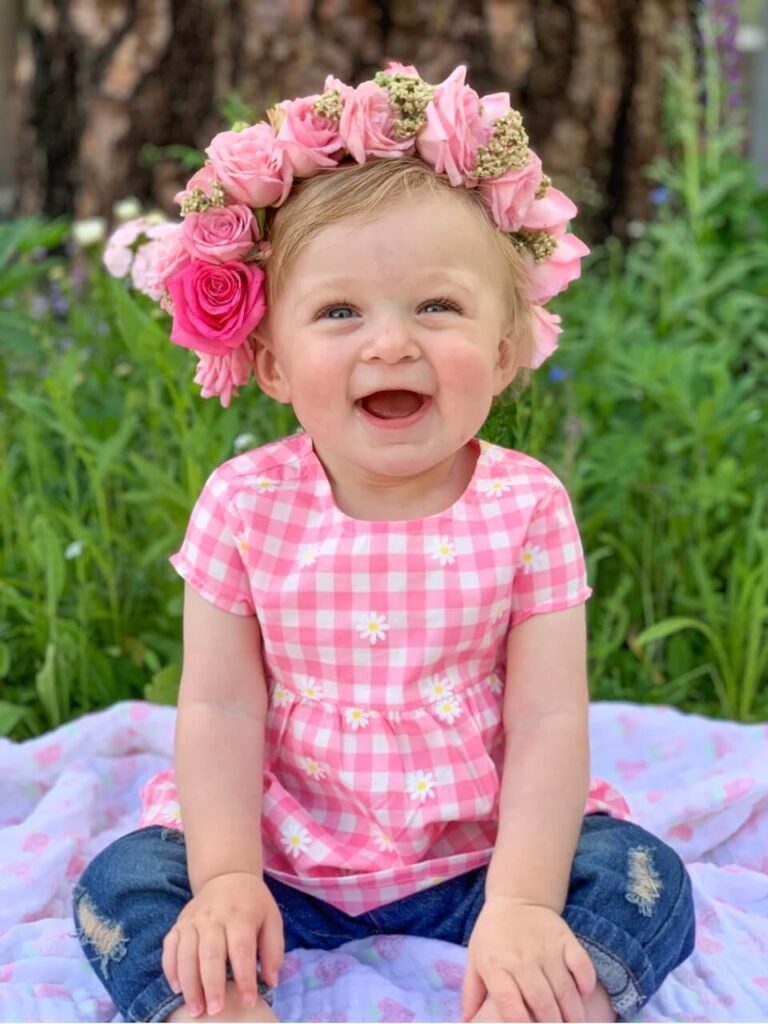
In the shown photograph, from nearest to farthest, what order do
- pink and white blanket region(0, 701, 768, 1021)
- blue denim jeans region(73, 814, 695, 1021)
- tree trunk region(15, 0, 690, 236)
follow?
1. blue denim jeans region(73, 814, 695, 1021)
2. pink and white blanket region(0, 701, 768, 1021)
3. tree trunk region(15, 0, 690, 236)

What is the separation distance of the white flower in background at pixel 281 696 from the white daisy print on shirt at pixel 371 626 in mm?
132

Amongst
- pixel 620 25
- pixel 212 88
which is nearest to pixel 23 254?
pixel 212 88

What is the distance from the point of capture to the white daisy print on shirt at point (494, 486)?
164cm

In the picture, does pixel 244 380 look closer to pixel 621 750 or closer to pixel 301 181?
pixel 301 181

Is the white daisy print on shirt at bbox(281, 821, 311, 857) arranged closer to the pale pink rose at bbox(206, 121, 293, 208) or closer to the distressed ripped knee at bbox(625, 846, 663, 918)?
the distressed ripped knee at bbox(625, 846, 663, 918)

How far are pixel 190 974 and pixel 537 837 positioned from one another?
392 millimetres

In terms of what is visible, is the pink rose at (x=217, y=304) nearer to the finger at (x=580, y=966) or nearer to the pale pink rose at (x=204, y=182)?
the pale pink rose at (x=204, y=182)

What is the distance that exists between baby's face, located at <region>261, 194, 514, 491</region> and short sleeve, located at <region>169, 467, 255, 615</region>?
0.17 metres

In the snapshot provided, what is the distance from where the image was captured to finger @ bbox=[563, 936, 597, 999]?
142 cm

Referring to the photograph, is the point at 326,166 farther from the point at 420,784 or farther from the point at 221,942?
the point at 221,942

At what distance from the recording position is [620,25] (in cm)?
354

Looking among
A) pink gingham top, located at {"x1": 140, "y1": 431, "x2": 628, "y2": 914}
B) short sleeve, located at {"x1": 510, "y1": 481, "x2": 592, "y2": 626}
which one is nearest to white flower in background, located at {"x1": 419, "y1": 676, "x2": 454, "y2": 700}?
pink gingham top, located at {"x1": 140, "y1": 431, "x2": 628, "y2": 914}

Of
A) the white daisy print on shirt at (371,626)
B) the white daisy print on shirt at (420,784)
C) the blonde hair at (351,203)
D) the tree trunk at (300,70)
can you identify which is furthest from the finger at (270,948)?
the tree trunk at (300,70)

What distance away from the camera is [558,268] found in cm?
163
